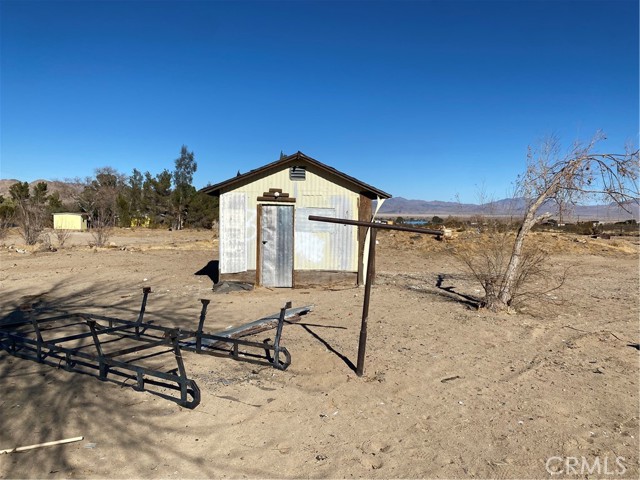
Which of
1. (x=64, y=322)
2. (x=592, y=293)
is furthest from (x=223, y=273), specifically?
(x=592, y=293)

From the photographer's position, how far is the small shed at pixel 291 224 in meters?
11.6

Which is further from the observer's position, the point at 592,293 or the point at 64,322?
the point at 592,293

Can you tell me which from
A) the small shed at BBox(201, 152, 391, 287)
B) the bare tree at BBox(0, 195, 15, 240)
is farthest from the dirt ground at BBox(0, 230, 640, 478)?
the bare tree at BBox(0, 195, 15, 240)

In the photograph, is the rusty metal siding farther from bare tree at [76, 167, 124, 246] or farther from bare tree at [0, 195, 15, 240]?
bare tree at [76, 167, 124, 246]

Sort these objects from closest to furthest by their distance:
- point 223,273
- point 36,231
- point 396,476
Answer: point 396,476, point 223,273, point 36,231

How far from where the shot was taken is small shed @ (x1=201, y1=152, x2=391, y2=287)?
11570 millimetres

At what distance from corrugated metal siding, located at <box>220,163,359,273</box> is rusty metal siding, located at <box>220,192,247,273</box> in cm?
8

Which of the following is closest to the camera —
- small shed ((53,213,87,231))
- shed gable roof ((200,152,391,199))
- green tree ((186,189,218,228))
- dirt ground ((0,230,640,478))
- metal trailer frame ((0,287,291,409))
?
dirt ground ((0,230,640,478))

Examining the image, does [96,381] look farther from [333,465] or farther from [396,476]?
[396,476]

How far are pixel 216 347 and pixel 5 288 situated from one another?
8.78 m

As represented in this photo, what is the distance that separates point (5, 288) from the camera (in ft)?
38.4

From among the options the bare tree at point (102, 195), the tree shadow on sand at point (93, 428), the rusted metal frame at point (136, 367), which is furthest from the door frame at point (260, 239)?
the bare tree at point (102, 195)

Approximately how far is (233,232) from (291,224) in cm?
156

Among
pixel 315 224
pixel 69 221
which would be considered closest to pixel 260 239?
pixel 315 224
